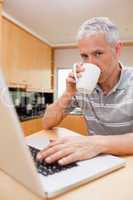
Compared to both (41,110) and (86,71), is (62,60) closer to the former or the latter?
(41,110)

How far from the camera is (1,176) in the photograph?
540 millimetres

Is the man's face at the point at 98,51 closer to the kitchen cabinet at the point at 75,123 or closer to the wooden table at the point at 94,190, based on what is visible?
the wooden table at the point at 94,190

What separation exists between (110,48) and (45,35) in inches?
156

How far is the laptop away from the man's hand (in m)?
0.02

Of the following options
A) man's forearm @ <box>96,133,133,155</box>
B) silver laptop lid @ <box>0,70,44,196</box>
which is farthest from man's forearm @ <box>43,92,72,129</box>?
silver laptop lid @ <box>0,70,44,196</box>

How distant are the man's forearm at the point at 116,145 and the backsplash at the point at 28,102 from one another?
2515 millimetres

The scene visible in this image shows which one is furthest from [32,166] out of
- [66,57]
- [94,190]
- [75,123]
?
[66,57]

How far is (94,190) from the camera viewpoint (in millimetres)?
476

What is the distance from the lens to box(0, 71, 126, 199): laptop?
352mm

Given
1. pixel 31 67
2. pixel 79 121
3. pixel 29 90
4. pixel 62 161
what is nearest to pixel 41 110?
pixel 29 90

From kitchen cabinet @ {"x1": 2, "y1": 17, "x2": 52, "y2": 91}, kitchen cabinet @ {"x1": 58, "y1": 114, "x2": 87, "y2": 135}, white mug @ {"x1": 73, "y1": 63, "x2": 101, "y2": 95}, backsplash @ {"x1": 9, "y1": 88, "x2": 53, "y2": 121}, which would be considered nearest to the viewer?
white mug @ {"x1": 73, "y1": 63, "x2": 101, "y2": 95}

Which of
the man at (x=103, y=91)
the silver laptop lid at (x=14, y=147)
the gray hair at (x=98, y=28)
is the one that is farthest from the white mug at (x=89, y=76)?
the silver laptop lid at (x=14, y=147)

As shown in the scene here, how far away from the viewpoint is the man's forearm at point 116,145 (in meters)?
0.71

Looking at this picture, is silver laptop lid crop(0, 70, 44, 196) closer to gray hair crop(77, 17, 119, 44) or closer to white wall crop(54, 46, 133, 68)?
gray hair crop(77, 17, 119, 44)
